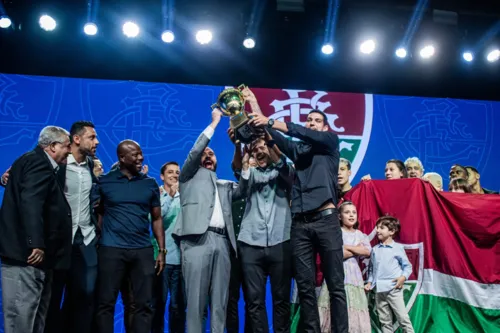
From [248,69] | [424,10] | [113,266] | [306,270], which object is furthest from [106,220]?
[424,10]

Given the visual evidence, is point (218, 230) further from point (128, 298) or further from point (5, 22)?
point (5, 22)

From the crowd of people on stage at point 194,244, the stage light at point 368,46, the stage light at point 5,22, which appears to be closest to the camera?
the crowd of people on stage at point 194,244

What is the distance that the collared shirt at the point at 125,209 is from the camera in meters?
4.58

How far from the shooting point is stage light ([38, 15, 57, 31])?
7621 mm

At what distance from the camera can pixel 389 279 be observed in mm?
5094

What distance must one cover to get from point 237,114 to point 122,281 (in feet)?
5.68

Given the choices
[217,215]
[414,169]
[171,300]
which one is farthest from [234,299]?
[414,169]

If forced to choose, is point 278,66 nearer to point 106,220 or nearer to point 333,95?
point 333,95

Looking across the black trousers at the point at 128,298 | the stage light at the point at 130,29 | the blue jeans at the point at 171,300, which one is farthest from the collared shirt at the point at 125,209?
the stage light at the point at 130,29

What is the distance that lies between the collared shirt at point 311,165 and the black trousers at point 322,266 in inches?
6.5

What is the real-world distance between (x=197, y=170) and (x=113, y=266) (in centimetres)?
110

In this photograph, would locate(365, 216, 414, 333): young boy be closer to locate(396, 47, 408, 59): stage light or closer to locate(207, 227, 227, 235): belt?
locate(207, 227, 227, 235): belt

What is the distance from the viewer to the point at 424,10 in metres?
7.89

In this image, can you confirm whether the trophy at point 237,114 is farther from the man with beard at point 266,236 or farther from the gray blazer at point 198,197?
the gray blazer at point 198,197
